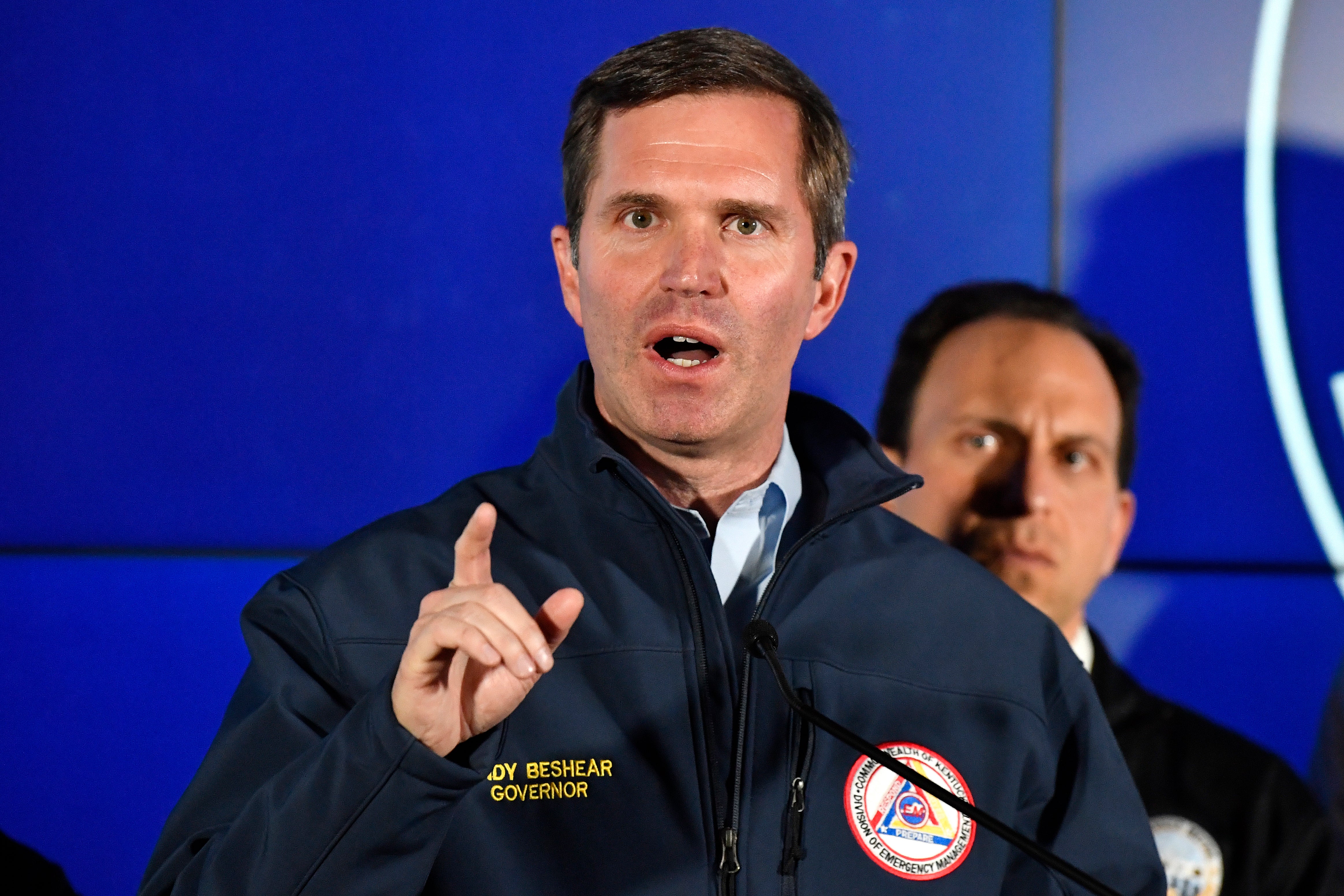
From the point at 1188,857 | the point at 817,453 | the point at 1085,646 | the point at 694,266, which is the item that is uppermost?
the point at 694,266

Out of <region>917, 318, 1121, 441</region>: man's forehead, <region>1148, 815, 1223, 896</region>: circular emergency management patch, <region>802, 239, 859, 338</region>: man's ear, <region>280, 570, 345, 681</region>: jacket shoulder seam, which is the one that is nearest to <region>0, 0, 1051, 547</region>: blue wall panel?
<region>917, 318, 1121, 441</region>: man's forehead

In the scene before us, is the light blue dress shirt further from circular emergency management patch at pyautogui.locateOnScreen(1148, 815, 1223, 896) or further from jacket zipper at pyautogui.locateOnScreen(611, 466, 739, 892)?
circular emergency management patch at pyautogui.locateOnScreen(1148, 815, 1223, 896)

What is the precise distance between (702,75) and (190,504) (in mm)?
825

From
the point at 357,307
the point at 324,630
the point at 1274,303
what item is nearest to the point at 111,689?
the point at 357,307

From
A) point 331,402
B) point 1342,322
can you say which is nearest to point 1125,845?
point 1342,322

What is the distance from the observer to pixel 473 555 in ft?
2.57

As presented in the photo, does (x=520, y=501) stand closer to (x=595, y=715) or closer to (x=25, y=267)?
(x=595, y=715)

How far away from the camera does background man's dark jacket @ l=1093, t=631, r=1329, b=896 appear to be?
5.13 feet

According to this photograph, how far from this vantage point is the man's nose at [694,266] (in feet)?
3.46

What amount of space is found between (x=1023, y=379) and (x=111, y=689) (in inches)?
47.4

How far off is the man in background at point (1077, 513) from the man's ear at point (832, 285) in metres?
0.35

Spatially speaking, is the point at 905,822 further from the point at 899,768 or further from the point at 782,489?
the point at 782,489

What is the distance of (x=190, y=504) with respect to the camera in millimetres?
1501

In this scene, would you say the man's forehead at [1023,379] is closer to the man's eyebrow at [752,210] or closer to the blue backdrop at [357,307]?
the blue backdrop at [357,307]
